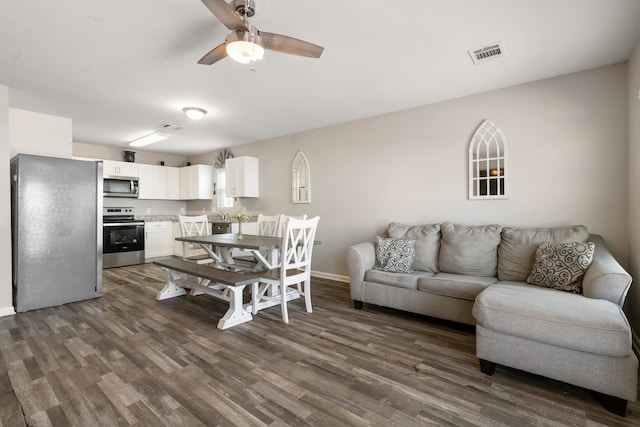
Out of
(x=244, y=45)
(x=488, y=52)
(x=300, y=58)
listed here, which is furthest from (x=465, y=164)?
(x=244, y=45)

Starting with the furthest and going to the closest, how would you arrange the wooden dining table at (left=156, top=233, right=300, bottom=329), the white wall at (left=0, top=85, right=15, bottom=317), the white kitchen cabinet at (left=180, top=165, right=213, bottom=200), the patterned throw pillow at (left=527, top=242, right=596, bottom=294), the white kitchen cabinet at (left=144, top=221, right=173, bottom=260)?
the white kitchen cabinet at (left=180, top=165, right=213, bottom=200), the white kitchen cabinet at (left=144, top=221, right=173, bottom=260), the white wall at (left=0, top=85, right=15, bottom=317), the wooden dining table at (left=156, top=233, right=300, bottom=329), the patterned throw pillow at (left=527, top=242, right=596, bottom=294)

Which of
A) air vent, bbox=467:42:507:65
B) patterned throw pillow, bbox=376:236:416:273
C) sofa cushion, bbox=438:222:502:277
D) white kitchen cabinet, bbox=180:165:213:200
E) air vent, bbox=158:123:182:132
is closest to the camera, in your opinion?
air vent, bbox=467:42:507:65

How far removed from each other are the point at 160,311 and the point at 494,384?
324 cm

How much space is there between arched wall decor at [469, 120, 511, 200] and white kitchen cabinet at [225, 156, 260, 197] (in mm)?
3856

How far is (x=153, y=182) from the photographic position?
662 centimetres

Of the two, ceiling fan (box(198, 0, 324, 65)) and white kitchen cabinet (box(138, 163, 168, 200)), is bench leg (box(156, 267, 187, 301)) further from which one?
white kitchen cabinet (box(138, 163, 168, 200))

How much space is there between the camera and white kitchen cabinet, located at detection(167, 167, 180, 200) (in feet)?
22.6

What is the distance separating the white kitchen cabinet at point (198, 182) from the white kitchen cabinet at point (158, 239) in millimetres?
836

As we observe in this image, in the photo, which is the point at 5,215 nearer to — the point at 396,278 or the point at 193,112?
the point at 193,112

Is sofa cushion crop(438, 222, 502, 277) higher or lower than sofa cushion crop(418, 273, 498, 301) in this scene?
higher

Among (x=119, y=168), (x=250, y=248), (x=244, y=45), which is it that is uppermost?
(x=244, y=45)

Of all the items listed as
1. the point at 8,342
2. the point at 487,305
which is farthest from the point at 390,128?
the point at 8,342

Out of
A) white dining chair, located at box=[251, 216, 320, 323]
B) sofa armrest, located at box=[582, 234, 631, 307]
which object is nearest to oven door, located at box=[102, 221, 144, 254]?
white dining chair, located at box=[251, 216, 320, 323]

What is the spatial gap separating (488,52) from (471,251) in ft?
6.19
